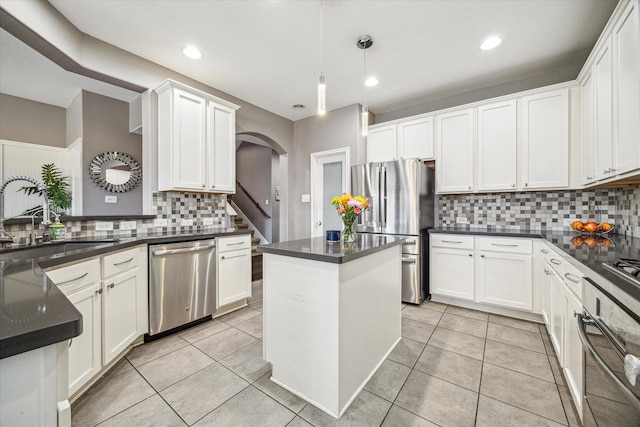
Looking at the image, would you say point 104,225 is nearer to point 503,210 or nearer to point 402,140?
point 402,140

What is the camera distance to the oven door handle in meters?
0.77

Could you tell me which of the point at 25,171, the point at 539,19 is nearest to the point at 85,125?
the point at 25,171

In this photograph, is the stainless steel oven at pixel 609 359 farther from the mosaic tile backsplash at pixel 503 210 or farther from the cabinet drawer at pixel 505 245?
the mosaic tile backsplash at pixel 503 210

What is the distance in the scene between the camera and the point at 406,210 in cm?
325

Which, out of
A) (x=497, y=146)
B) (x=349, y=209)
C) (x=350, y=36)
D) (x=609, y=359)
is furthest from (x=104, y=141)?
(x=609, y=359)

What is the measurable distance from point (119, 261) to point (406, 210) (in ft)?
9.47

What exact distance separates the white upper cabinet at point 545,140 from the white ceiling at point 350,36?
1.47 feet

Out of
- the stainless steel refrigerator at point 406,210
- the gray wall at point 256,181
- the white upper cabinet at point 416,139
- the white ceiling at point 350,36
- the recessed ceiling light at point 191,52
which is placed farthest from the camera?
the gray wall at point 256,181

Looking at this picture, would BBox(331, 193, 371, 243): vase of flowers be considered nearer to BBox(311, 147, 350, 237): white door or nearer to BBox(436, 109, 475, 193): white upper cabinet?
BBox(436, 109, 475, 193): white upper cabinet

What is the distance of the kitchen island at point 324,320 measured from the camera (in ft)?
4.98

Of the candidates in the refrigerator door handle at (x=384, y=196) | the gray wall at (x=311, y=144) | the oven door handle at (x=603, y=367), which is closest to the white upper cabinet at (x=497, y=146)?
the refrigerator door handle at (x=384, y=196)

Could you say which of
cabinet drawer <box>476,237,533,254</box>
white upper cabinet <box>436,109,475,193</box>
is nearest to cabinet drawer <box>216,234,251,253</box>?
white upper cabinet <box>436,109,475,193</box>

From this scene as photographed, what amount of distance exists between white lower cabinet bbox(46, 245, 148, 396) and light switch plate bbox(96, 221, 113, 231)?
0.65m

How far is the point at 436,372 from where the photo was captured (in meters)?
1.93
